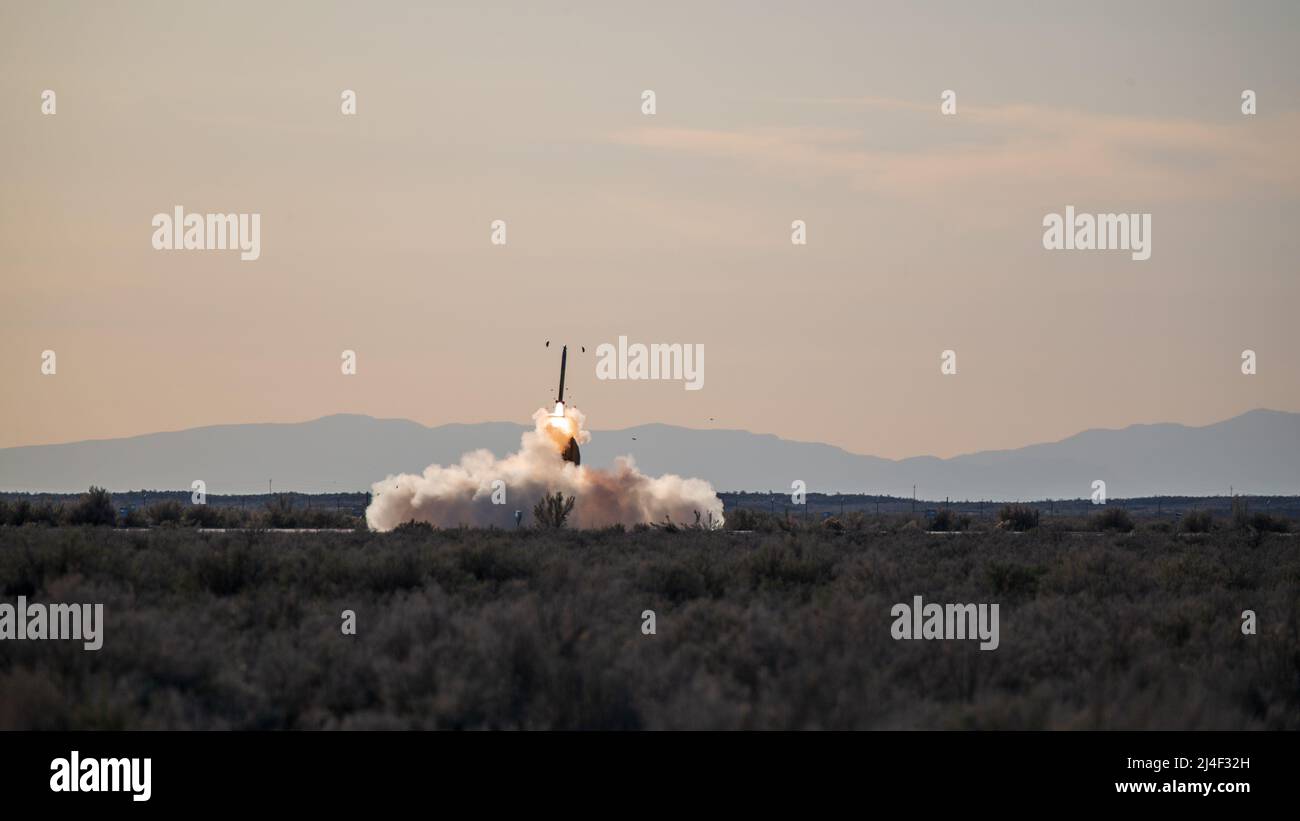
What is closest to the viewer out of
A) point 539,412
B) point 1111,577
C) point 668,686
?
point 668,686

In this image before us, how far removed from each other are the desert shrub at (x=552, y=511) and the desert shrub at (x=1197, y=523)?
102 ft

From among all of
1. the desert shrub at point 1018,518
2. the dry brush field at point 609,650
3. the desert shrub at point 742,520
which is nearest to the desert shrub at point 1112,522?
the desert shrub at point 1018,518

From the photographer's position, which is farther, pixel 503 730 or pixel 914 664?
pixel 914 664

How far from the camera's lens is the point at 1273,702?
50.9 ft

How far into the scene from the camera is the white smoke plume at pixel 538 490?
68.2 meters

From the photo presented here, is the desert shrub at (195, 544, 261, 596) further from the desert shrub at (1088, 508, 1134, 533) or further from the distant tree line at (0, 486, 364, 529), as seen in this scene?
the desert shrub at (1088, 508, 1134, 533)

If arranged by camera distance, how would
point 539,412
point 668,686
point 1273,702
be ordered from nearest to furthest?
point 668,686
point 1273,702
point 539,412

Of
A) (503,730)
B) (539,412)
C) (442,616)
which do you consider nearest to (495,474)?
(539,412)

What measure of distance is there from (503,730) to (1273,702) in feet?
28.2

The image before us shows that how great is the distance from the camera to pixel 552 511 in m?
62.6

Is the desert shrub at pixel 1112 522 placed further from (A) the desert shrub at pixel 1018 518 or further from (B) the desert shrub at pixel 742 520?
(B) the desert shrub at pixel 742 520

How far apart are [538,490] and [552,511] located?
668 cm
